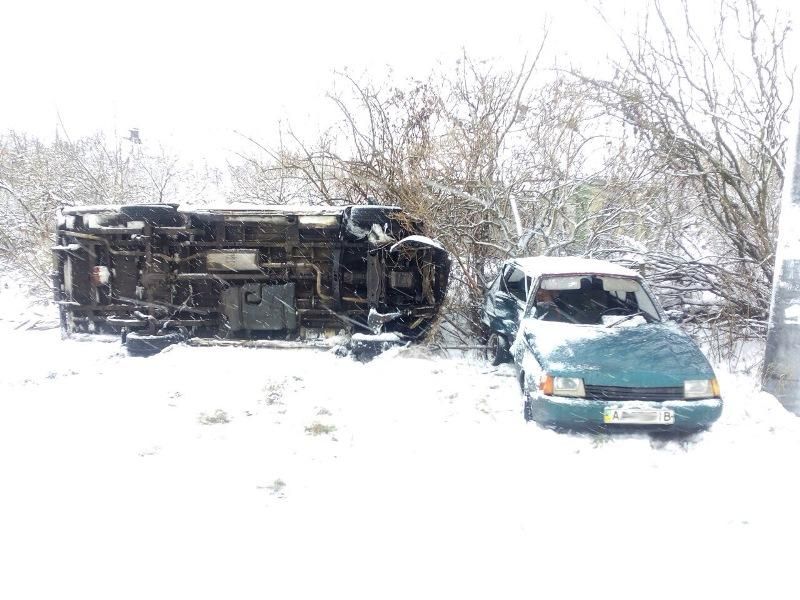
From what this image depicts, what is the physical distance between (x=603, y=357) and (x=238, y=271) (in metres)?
5.29

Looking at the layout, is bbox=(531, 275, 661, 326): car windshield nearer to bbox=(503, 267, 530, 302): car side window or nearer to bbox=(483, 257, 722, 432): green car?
bbox=(483, 257, 722, 432): green car

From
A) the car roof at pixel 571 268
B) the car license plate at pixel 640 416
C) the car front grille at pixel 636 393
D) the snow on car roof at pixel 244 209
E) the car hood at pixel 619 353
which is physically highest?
the snow on car roof at pixel 244 209

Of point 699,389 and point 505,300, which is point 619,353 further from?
point 505,300

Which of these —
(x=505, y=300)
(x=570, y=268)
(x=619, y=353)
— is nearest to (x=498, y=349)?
(x=505, y=300)

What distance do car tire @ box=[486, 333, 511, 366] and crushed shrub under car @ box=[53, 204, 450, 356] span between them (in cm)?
102

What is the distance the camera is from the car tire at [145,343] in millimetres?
7121

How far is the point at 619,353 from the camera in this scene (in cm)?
466

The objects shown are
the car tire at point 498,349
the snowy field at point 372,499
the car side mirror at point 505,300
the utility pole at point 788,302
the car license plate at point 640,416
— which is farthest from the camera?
the car tire at point 498,349

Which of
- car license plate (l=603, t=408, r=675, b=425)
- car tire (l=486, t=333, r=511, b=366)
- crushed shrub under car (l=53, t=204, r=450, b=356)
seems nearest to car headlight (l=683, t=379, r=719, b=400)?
car license plate (l=603, t=408, r=675, b=425)

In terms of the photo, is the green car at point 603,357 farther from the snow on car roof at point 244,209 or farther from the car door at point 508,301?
the snow on car roof at point 244,209

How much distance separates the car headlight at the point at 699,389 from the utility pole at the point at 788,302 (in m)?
1.31

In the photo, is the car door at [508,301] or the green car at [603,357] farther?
the car door at [508,301]

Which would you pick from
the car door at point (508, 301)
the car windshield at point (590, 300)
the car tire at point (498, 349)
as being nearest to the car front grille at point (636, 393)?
the car windshield at point (590, 300)

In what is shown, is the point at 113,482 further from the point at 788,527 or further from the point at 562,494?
the point at 788,527
